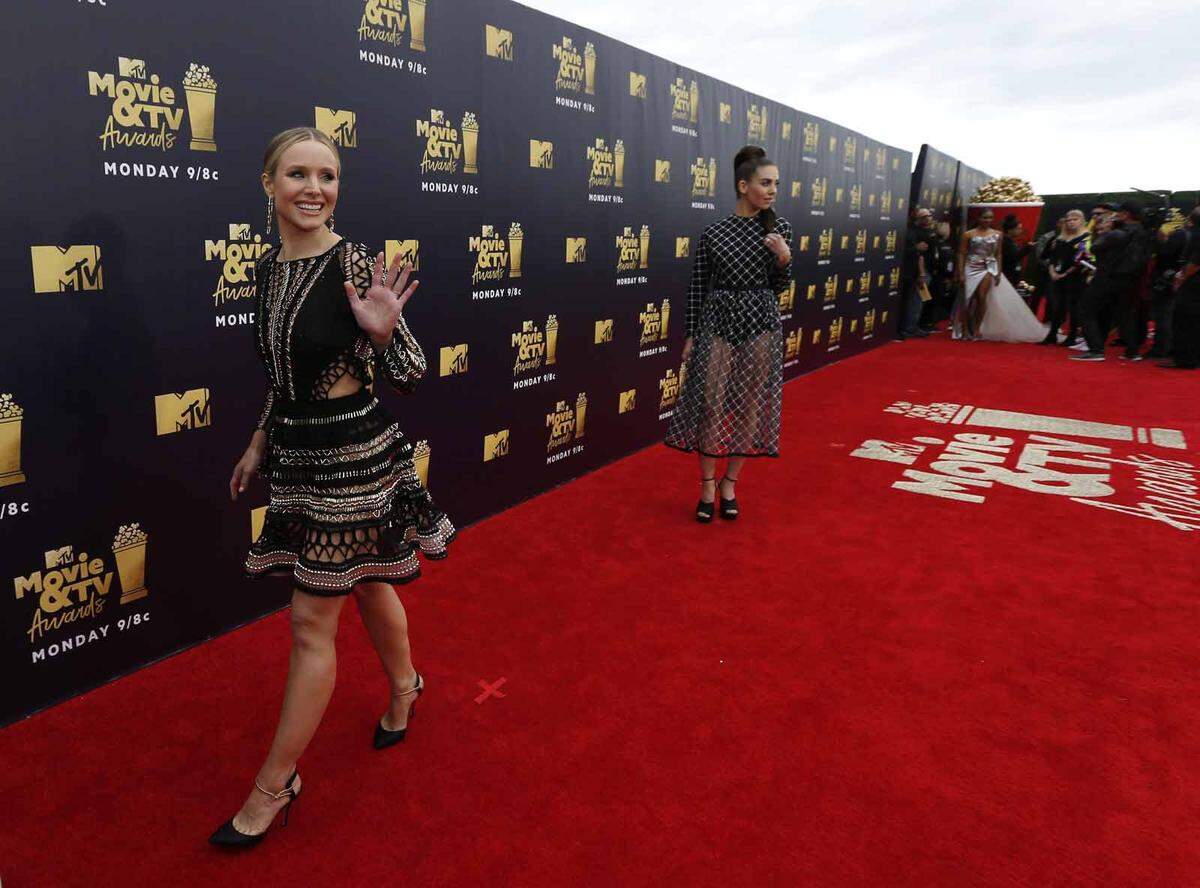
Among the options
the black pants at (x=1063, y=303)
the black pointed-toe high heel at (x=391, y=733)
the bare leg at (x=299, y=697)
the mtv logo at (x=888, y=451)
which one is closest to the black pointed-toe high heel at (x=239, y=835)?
the bare leg at (x=299, y=697)

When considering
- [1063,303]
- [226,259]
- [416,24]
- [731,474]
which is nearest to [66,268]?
[226,259]

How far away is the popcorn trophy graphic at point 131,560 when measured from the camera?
92.0 inches

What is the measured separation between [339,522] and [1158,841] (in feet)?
6.75

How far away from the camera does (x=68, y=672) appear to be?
7.47 feet

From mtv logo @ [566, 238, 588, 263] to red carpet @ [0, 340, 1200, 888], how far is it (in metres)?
1.50

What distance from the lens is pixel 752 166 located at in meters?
3.28

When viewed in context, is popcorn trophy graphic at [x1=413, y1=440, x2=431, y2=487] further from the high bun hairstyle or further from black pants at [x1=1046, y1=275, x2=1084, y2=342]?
black pants at [x1=1046, y1=275, x2=1084, y2=342]

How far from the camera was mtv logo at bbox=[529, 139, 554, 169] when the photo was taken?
12.1 feet

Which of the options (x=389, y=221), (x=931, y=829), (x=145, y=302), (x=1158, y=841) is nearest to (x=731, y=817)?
(x=931, y=829)

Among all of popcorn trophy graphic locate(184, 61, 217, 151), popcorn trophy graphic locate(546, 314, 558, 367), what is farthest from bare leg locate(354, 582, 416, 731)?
popcorn trophy graphic locate(546, 314, 558, 367)

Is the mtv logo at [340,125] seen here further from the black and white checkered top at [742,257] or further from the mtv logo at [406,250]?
the black and white checkered top at [742,257]

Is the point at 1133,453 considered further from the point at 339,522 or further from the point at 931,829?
the point at 339,522

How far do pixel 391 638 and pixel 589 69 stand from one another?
324 centimetres

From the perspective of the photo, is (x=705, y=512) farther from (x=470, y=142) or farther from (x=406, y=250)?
(x=470, y=142)
